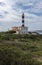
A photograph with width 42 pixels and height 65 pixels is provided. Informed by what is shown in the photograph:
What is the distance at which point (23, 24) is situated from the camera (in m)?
99.7

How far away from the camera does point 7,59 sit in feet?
47.7

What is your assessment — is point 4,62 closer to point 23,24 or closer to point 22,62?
point 22,62

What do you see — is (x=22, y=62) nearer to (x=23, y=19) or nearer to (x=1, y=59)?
(x=1, y=59)

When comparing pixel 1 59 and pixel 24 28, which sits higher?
pixel 1 59

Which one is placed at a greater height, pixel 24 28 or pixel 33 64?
pixel 33 64

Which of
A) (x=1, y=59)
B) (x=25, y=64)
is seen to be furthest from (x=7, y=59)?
(x=25, y=64)

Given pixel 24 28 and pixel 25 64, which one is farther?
pixel 24 28

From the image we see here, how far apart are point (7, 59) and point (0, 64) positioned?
96 centimetres

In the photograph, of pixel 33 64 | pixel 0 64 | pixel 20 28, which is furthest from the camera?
pixel 20 28

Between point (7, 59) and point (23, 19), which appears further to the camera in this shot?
point (23, 19)

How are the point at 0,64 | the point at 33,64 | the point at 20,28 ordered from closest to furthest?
the point at 0,64 < the point at 33,64 < the point at 20,28

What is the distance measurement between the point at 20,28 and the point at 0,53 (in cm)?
8087

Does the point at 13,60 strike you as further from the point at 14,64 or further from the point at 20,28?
the point at 20,28

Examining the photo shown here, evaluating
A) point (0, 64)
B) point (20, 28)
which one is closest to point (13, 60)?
point (0, 64)
